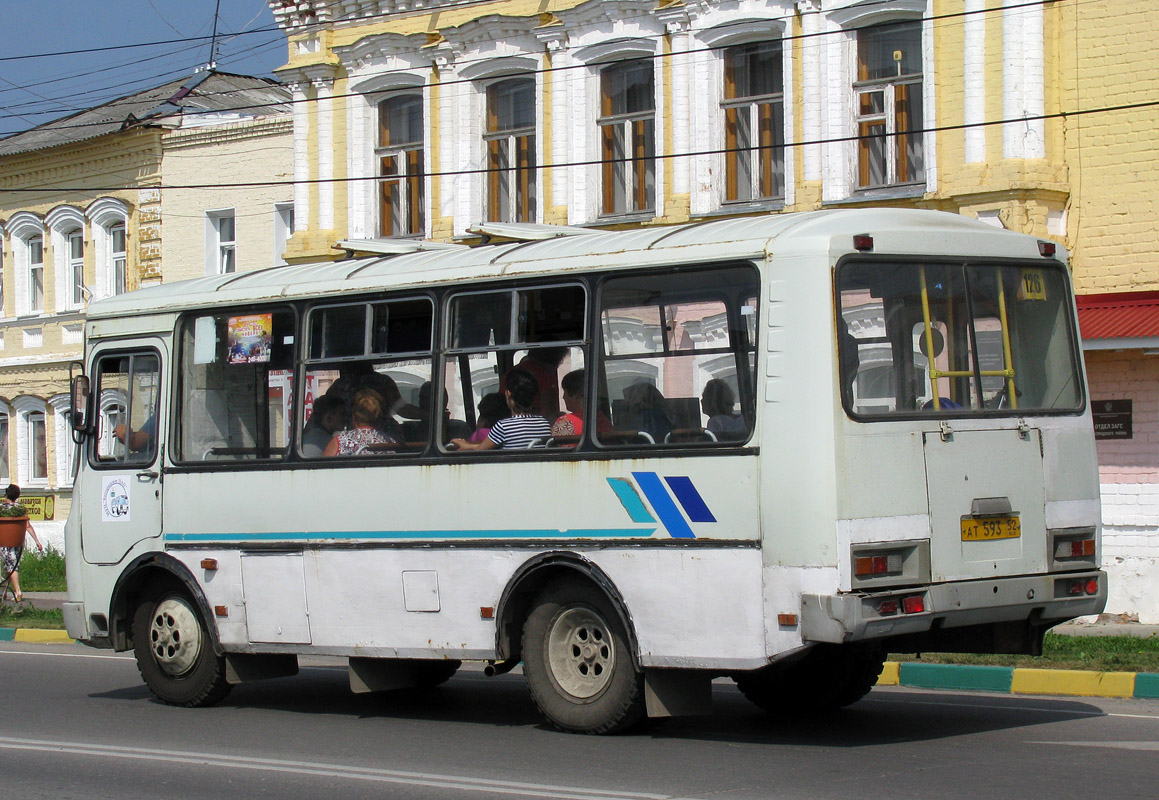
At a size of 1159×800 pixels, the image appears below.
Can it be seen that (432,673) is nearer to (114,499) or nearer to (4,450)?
(114,499)

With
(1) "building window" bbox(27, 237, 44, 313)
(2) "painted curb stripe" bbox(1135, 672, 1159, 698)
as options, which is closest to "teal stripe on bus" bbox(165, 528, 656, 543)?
(2) "painted curb stripe" bbox(1135, 672, 1159, 698)

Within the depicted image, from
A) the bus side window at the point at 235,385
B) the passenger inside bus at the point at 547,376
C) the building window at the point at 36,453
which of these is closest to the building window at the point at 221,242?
the building window at the point at 36,453

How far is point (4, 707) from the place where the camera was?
12.2 metres

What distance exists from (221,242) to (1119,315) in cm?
1641

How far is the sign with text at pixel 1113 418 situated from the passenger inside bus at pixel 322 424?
30.3 ft

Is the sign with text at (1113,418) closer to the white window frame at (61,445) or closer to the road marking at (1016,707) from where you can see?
the road marking at (1016,707)

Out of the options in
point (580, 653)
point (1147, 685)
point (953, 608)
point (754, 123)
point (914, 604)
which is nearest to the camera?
point (914, 604)

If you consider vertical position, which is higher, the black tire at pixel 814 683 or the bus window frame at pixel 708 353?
the bus window frame at pixel 708 353

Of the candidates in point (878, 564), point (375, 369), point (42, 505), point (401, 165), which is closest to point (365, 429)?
point (375, 369)

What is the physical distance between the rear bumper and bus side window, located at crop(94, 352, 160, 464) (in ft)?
18.8

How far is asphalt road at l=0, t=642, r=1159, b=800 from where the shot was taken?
8086 mm

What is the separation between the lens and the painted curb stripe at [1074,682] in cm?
1178

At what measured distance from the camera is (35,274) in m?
31.6

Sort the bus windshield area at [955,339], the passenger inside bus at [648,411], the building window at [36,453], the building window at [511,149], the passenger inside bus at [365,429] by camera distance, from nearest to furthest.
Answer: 1. the bus windshield area at [955,339]
2. the passenger inside bus at [648,411]
3. the passenger inside bus at [365,429]
4. the building window at [511,149]
5. the building window at [36,453]
